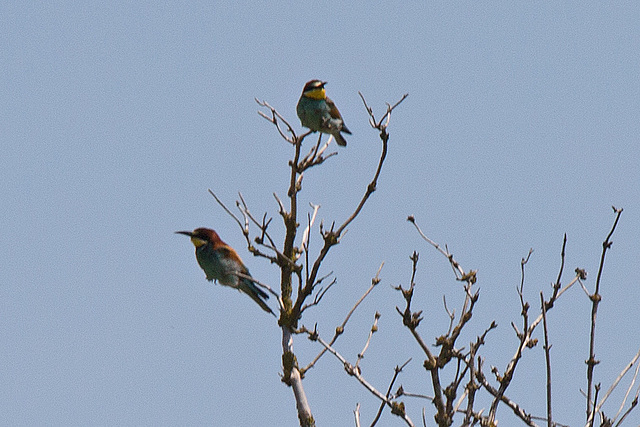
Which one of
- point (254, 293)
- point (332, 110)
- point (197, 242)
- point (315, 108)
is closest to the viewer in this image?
point (254, 293)

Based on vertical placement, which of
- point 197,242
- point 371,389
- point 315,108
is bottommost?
point 371,389

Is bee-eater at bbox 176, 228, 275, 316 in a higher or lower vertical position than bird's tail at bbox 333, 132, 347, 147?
lower

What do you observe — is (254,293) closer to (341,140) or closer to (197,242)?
(197,242)

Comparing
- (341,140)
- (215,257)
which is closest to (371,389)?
(215,257)

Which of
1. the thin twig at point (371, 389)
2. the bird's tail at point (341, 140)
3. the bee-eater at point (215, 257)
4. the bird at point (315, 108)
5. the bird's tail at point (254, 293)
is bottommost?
the thin twig at point (371, 389)

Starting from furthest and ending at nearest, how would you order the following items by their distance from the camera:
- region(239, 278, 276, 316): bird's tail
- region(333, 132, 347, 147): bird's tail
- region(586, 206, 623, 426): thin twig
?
region(333, 132, 347, 147): bird's tail, region(239, 278, 276, 316): bird's tail, region(586, 206, 623, 426): thin twig

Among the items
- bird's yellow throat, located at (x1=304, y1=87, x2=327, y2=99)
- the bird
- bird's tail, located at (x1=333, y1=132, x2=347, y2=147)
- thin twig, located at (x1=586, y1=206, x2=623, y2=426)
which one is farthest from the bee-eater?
thin twig, located at (x1=586, y1=206, x2=623, y2=426)

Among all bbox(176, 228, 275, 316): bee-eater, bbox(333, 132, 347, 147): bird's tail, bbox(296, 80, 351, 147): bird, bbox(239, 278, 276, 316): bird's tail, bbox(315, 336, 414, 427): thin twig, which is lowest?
bbox(315, 336, 414, 427): thin twig

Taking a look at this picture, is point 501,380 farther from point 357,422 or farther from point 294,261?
point 294,261

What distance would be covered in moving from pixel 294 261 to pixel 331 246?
234mm

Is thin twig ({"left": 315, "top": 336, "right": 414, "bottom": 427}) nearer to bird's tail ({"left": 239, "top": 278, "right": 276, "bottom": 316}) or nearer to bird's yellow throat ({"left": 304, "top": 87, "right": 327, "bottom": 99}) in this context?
bird's tail ({"left": 239, "top": 278, "right": 276, "bottom": 316})

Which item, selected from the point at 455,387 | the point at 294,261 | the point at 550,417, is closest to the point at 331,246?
the point at 294,261

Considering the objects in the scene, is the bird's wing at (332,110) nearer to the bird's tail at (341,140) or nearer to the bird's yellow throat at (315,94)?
the bird's yellow throat at (315,94)

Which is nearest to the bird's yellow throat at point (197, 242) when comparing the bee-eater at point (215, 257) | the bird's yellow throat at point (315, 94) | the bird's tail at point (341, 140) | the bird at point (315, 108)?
the bee-eater at point (215, 257)
